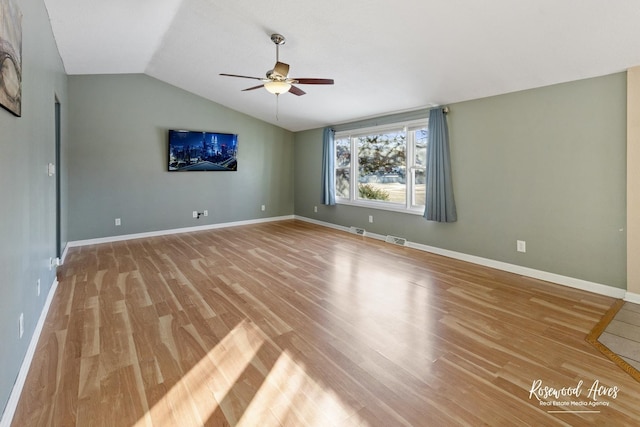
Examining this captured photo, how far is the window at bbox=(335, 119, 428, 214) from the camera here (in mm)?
5059

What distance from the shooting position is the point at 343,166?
6.67 m

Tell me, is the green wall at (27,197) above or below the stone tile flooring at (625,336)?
above

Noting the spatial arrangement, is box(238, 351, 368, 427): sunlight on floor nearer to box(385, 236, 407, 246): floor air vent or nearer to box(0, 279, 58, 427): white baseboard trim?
box(0, 279, 58, 427): white baseboard trim

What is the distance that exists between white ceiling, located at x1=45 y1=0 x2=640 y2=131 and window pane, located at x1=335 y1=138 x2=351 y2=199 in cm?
152

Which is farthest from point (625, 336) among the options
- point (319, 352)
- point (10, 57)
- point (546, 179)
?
point (10, 57)

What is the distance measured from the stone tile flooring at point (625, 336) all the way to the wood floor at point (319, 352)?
0.14 meters

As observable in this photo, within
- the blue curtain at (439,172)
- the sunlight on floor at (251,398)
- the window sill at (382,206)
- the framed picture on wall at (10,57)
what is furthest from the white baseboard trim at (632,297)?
the framed picture on wall at (10,57)

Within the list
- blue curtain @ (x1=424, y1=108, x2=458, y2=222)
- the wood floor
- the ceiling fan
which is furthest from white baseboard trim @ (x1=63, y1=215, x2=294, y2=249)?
blue curtain @ (x1=424, y1=108, x2=458, y2=222)

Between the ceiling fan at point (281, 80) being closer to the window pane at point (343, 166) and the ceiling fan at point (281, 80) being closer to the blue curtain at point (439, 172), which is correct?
the blue curtain at point (439, 172)

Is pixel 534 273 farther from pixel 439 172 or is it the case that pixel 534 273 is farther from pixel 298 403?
pixel 298 403

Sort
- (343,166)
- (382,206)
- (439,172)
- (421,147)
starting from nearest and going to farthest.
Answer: (439,172)
(421,147)
(382,206)
(343,166)

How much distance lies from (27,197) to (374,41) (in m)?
3.36

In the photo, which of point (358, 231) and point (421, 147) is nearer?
point (421, 147)

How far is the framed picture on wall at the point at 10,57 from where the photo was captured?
4.89 ft
